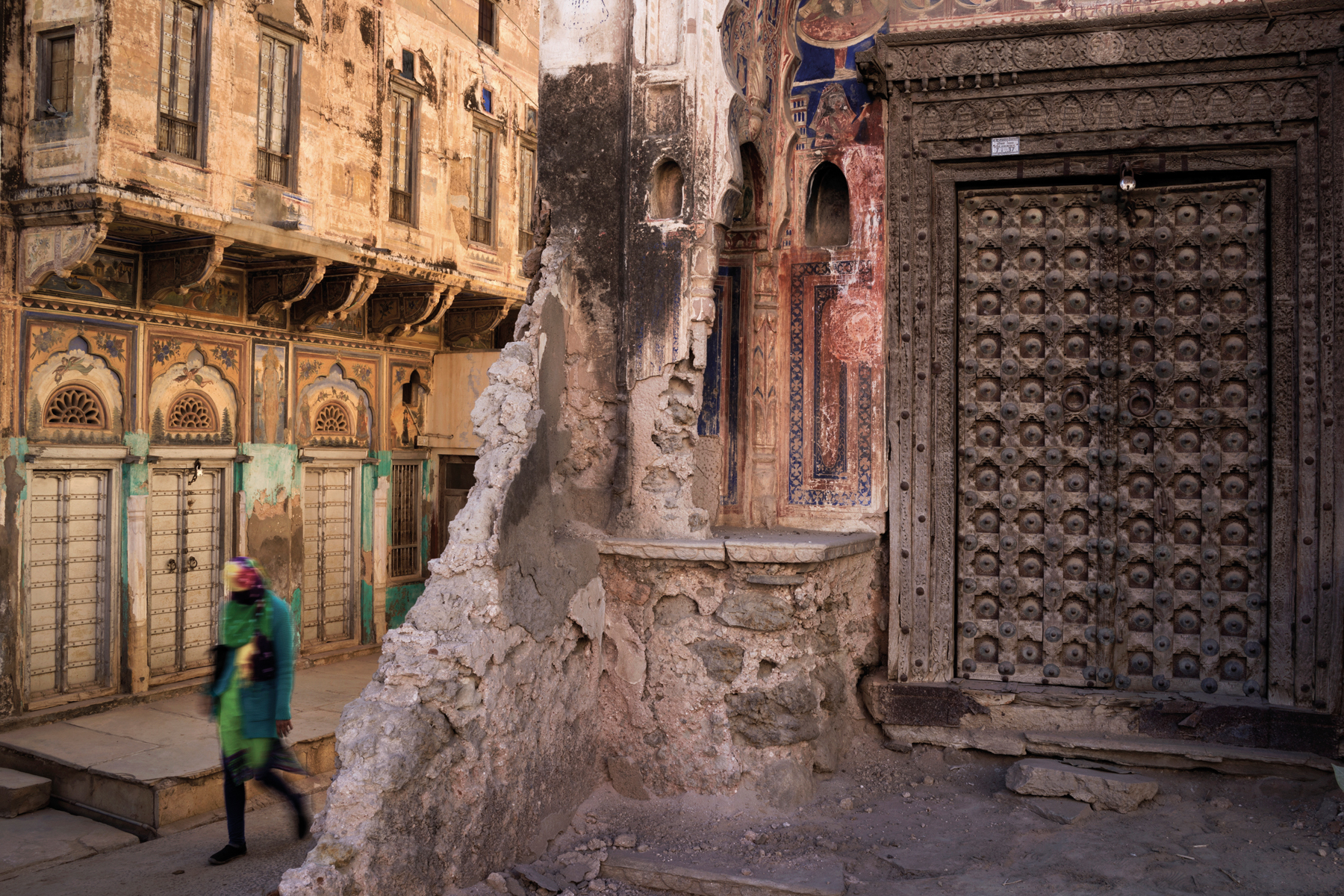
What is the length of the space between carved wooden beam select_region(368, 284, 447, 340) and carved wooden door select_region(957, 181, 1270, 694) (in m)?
7.56

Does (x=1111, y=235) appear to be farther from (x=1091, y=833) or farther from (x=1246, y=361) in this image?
(x=1091, y=833)

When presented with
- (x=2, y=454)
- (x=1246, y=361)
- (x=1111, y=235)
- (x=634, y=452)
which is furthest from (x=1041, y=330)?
(x=2, y=454)

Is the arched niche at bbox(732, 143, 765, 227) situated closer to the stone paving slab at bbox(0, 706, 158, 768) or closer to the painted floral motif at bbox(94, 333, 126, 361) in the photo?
the stone paving slab at bbox(0, 706, 158, 768)

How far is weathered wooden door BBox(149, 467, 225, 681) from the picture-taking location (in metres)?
9.68

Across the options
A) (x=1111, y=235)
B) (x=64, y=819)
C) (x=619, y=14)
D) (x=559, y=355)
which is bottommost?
(x=64, y=819)

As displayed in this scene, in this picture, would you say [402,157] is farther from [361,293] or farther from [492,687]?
[492,687]

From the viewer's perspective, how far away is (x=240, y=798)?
5422mm

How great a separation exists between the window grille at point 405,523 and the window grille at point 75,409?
4.05 metres

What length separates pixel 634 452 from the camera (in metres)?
5.37

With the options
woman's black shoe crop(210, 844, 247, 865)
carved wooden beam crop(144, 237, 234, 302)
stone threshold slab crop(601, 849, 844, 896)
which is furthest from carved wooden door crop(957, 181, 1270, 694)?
carved wooden beam crop(144, 237, 234, 302)

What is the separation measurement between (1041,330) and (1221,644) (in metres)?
2.00

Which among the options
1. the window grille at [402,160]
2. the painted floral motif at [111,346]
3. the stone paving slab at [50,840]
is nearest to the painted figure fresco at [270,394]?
the painted floral motif at [111,346]

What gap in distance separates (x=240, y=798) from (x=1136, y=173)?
5980 mm

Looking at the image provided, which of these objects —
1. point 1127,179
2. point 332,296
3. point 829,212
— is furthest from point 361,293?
point 1127,179
